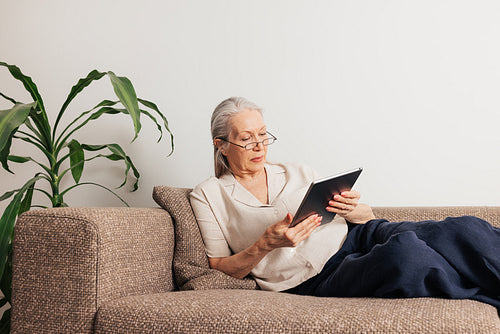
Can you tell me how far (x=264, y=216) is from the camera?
178cm

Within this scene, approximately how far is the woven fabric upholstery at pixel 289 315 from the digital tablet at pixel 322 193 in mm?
269

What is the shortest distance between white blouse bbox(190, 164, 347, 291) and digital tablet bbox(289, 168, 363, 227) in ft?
0.41

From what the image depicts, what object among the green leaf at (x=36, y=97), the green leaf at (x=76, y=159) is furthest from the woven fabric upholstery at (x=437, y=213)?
the green leaf at (x=36, y=97)

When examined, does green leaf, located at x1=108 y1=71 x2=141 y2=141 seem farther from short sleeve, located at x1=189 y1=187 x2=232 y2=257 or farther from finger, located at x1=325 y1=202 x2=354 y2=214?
finger, located at x1=325 y1=202 x2=354 y2=214

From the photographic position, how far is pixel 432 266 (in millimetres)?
1281

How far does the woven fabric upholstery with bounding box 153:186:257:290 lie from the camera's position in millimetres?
1662

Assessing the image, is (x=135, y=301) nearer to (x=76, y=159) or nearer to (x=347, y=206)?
(x=347, y=206)

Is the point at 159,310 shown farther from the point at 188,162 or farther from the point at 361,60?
the point at 361,60

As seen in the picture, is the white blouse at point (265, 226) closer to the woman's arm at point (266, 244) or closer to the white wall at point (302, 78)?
the woman's arm at point (266, 244)

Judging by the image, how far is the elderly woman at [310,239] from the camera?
1.31 metres

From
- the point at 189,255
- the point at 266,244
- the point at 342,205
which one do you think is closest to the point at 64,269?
the point at 189,255

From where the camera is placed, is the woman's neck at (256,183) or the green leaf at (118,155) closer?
the woman's neck at (256,183)

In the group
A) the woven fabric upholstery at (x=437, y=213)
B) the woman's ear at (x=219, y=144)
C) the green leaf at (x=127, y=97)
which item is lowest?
the woven fabric upholstery at (x=437, y=213)

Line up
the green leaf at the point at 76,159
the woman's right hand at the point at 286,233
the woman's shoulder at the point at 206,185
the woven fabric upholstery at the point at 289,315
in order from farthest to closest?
the green leaf at the point at 76,159 → the woman's shoulder at the point at 206,185 → the woman's right hand at the point at 286,233 → the woven fabric upholstery at the point at 289,315
